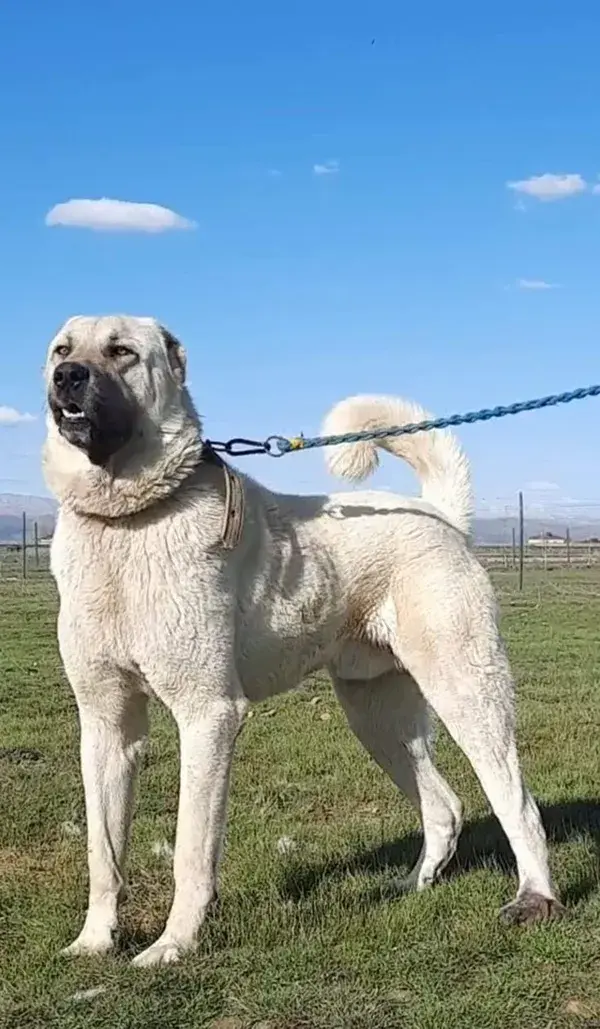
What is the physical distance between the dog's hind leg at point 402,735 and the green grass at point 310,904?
0.95ft

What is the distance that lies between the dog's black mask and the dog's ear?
0.28m

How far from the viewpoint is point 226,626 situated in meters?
4.23

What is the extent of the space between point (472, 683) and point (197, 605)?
1.17m

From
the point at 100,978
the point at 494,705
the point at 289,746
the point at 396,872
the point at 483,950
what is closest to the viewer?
the point at 100,978

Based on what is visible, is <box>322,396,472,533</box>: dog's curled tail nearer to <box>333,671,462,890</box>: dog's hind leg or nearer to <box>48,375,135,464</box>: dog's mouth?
<box>333,671,462,890</box>: dog's hind leg

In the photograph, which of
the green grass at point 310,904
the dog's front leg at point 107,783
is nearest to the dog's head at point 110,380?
the dog's front leg at point 107,783

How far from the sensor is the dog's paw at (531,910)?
4371 mm

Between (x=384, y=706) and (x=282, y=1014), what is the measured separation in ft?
6.48

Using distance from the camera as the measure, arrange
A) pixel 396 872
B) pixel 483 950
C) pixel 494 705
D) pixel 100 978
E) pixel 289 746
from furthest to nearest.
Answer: pixel 289 746 → pixel 396 872 → pixel 494 705 → pixel 483 950 → pixel 100 978

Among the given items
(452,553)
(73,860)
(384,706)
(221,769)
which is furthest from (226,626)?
(73,860)

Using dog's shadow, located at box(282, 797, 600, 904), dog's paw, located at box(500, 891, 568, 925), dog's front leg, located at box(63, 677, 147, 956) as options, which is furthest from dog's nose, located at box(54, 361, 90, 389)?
dog's paw, located at box(500, 891, 568, 925)

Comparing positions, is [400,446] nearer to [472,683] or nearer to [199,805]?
[472,683]

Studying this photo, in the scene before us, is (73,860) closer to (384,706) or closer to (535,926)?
(384,706)

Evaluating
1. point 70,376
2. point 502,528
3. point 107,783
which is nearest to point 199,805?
point 107,783
